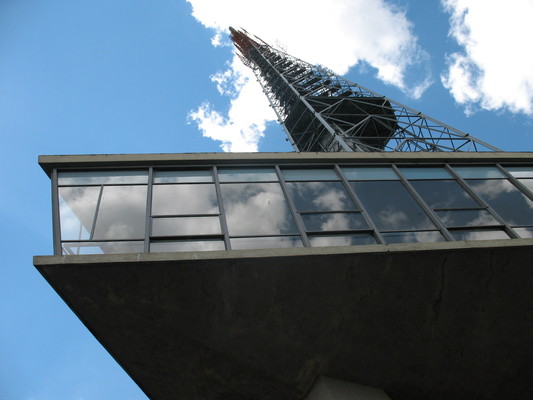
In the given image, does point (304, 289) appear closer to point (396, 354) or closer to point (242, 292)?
point (242, 292)

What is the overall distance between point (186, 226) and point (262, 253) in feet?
6.62

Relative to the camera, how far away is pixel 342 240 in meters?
9.79

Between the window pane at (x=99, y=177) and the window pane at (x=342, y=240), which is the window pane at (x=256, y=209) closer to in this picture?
the window pane at (x=342, y=240)

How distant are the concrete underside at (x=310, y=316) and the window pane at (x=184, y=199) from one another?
1.94m

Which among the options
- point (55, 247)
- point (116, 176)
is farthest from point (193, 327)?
point (116, 176)

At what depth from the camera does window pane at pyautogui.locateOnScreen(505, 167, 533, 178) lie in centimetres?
1233

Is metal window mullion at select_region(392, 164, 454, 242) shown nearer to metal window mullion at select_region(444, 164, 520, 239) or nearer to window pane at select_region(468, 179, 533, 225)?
metal window mullion at select_region(444, 164, 520, 239)

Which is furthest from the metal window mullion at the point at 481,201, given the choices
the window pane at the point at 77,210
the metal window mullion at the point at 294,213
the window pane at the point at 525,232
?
the window pane at the point at 77,210

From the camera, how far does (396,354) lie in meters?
10.0

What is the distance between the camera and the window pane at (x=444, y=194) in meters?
11.0

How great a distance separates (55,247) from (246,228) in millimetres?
3598

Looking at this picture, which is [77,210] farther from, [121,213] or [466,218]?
[466,218]

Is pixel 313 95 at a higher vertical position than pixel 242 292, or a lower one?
higher

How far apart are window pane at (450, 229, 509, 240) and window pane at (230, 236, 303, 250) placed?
11.4ft
